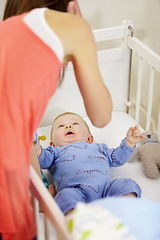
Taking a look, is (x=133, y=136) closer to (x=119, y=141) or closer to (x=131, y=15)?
(x=119, y=141)

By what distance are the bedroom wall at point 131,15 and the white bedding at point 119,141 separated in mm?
444

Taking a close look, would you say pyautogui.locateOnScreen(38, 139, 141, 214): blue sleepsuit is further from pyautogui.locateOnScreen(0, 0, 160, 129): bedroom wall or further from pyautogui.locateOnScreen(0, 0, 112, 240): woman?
pyautogui.locateOnScreen(0, 0, 160, 129): bedroom wall

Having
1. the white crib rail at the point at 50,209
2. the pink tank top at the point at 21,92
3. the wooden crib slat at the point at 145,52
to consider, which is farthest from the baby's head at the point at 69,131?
the pink tank top at the point at 21,92

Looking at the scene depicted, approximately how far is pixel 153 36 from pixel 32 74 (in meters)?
1.45

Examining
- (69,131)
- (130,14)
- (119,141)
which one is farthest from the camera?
(130,14)

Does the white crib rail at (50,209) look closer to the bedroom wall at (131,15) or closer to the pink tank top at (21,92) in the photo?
the pink tank top at (21,92)

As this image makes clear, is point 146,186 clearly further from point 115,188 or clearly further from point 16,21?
point 16,21

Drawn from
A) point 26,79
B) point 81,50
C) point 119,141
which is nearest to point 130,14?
point 119,141

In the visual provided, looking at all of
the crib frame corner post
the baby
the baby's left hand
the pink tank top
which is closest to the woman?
the pink tank top

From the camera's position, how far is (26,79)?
29.0 inches

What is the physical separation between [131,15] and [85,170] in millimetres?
1074

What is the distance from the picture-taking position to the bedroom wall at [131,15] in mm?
2008

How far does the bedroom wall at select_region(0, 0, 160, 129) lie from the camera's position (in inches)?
79.0

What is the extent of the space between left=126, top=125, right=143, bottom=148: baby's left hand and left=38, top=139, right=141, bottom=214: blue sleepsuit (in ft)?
0.06
